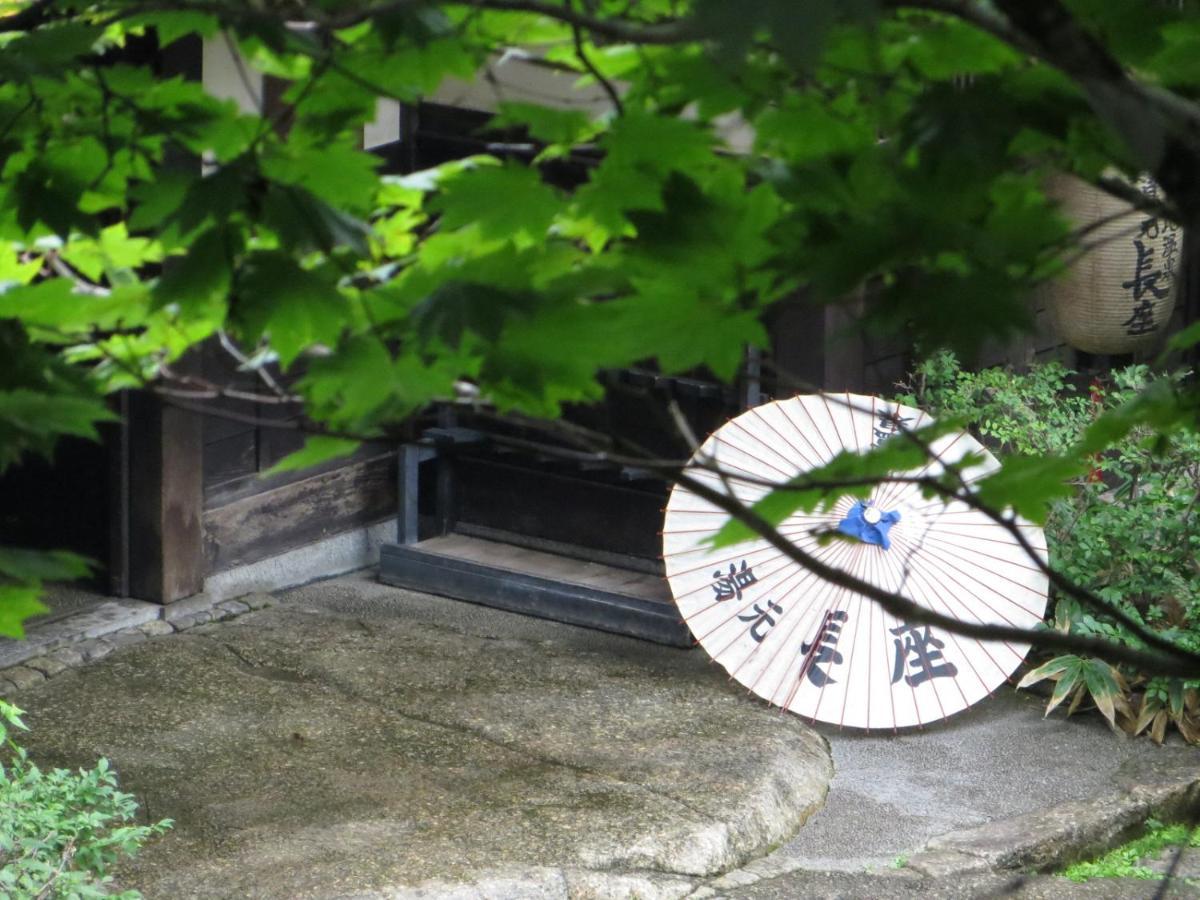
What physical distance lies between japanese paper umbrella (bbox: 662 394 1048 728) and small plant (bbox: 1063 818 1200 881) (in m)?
0.71

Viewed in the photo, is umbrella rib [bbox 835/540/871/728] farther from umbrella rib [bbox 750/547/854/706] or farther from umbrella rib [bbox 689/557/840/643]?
umbrella rib [bbox 689/557/840/643]

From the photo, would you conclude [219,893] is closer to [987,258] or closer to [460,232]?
[460,232]

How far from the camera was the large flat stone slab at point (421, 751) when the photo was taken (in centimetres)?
470

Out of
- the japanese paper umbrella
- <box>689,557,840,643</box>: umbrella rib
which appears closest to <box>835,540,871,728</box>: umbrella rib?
the japanese paper umbrella

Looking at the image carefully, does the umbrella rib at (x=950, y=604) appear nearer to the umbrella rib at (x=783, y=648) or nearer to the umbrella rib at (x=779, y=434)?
the umbrella rib at (x=783, y=648)

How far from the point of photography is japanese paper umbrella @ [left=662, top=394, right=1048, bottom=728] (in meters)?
5.71

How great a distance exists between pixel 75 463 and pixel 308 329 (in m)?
5.54

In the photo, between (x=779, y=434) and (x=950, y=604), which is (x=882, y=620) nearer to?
(x=950, y=604)

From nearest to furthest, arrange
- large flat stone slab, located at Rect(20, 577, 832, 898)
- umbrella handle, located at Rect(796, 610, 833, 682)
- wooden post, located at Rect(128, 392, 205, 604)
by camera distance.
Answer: large flat stone slab, located at Rect(20, 577, 832, 898) → umbrella handle, located at Rect(796, 610, 833, 682) → wooden post, located at Rect(128, 392, 205, 604)

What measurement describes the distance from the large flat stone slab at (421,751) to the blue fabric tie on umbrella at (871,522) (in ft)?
2.41

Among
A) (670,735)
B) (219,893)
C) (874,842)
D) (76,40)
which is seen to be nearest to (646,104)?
(76,40)

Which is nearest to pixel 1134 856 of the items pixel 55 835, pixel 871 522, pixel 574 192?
pixel 871 522

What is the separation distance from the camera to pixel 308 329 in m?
1.68

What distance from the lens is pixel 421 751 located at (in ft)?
18.3
